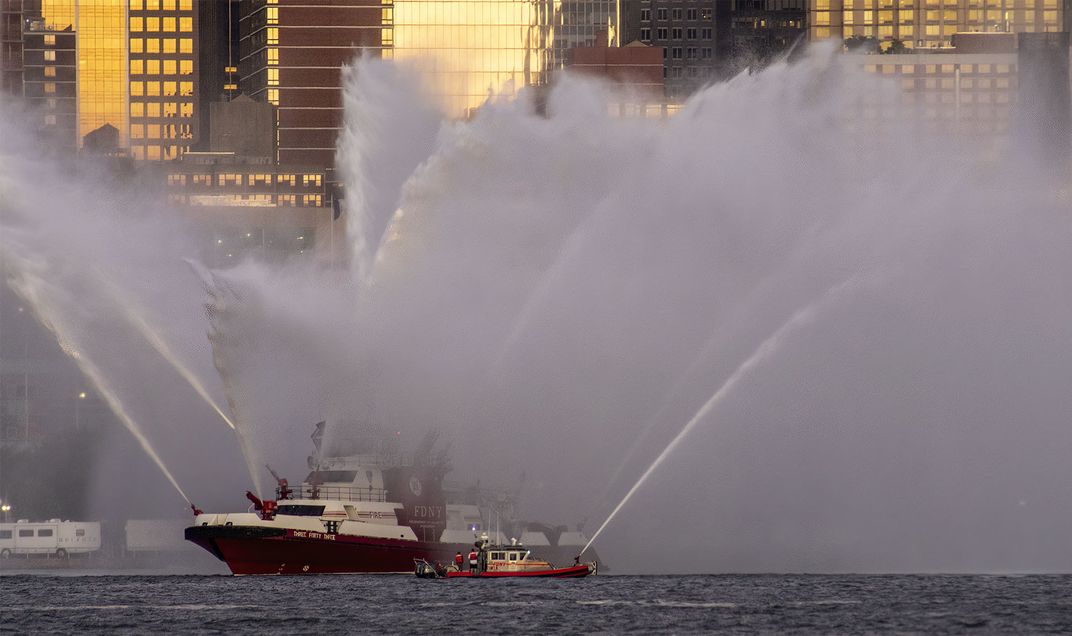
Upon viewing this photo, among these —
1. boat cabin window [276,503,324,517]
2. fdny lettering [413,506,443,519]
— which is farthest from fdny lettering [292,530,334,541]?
fdny lettering [413,506,443,519]

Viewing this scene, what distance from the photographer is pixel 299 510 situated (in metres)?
84.5

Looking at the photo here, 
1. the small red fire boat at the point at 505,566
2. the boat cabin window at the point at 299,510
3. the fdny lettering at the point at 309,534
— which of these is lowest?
the small red fire boat at the point at 505,566

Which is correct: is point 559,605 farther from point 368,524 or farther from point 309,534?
point 309,534

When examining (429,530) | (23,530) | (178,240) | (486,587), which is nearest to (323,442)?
(429,530)

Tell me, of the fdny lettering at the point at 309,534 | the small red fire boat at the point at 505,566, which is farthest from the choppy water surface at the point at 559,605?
the fdny lettering at the point at 309,534

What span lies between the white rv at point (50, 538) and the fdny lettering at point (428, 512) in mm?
39623

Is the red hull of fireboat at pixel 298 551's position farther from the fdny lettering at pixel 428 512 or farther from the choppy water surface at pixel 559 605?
the fdny lettering at pixel 428 512

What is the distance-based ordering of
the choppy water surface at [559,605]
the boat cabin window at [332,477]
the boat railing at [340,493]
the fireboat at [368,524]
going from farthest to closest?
the boat cabin window at [332,477]
the boat railing at [340,493]
the fireboat at [368,524]
the choppy water surface at [559,605]

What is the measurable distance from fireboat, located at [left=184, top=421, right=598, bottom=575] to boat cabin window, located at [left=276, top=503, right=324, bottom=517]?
0.13 ft

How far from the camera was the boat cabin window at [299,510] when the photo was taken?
84.3 metres

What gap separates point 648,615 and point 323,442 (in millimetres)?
22503

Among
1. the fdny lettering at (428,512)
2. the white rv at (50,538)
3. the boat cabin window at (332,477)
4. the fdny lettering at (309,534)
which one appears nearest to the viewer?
the fdny lettering at (309,534)

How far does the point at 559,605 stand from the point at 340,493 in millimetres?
15836

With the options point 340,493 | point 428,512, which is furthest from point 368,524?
point 428,512
